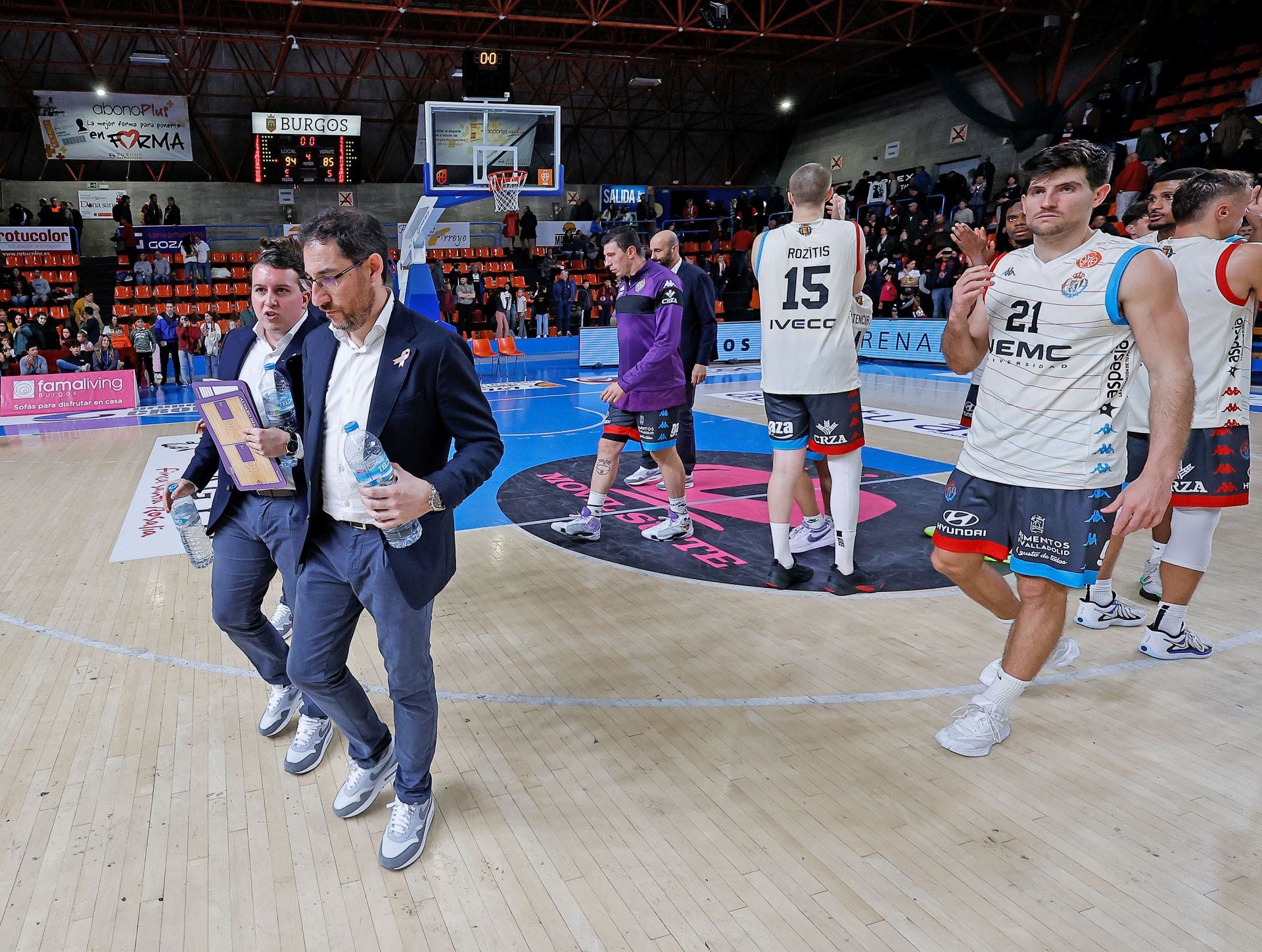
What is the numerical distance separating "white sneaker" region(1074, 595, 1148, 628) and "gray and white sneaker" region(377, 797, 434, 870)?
11.3 feet

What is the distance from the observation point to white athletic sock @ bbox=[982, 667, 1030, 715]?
10.4 ft

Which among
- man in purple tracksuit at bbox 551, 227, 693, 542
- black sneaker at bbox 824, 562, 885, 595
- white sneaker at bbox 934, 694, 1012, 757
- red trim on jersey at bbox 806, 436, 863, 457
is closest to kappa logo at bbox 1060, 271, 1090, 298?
white sneaker at bbox 934, 694, 1012, 757

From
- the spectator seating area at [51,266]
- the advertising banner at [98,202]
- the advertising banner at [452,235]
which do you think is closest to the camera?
the spectator seating area at [51,266]

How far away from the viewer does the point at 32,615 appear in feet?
15.4

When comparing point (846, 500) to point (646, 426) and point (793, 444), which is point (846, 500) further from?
point (646, 426)

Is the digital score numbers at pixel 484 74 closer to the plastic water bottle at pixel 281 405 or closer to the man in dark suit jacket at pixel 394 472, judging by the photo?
the plastic water bottle at pixel 281 405

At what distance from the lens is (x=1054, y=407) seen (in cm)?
294

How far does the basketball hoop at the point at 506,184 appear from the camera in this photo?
12812 mm

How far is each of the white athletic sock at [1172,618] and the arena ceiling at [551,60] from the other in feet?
57.2

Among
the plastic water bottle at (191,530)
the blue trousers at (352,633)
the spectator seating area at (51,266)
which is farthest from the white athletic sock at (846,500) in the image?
the spectator seating area at (51,266)

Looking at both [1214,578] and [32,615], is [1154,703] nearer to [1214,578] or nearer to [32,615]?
[1214,578]

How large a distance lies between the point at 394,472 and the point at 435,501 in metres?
0.15

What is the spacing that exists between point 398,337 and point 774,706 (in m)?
2.18

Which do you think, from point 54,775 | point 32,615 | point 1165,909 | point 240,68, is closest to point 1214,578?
point 1165,909
